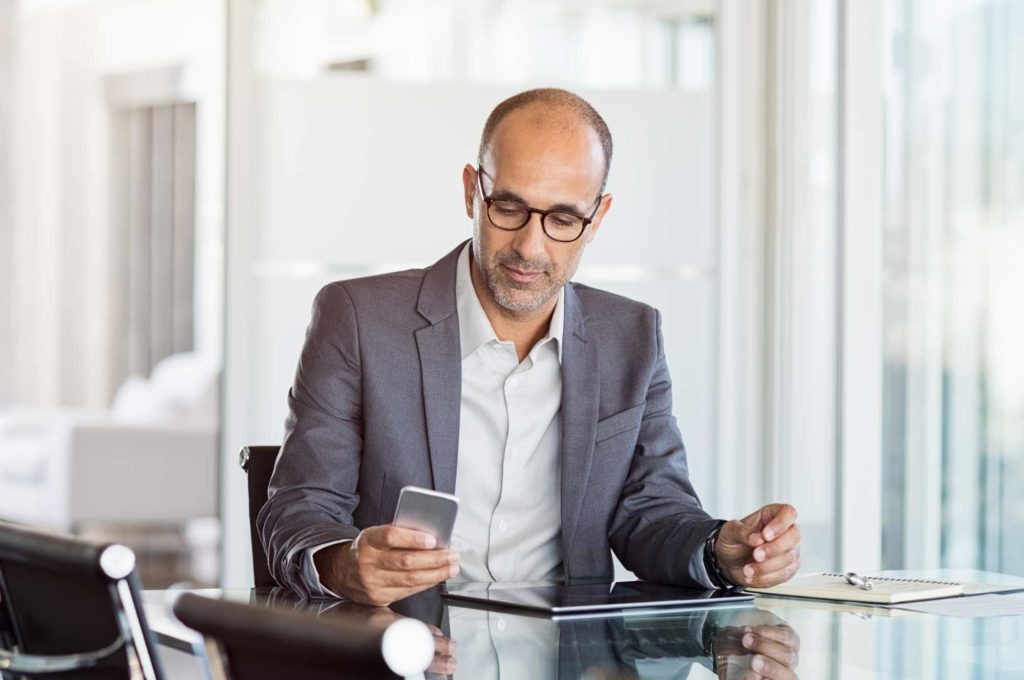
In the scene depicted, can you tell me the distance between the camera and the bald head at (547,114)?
7.01ft

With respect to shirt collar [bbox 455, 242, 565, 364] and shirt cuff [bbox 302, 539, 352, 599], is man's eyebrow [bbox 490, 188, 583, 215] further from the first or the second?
shirt cuff [bbox 302, 539, 352, 599]

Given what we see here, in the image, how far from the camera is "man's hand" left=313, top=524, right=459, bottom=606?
5.17 feet

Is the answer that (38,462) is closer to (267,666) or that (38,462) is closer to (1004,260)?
(1004,260)

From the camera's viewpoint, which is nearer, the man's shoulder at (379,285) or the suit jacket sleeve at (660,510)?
the suit jacket sleeve at (660,510)

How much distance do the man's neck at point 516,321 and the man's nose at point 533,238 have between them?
0.17m

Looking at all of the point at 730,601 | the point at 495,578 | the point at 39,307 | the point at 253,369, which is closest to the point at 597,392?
the point at 495,578

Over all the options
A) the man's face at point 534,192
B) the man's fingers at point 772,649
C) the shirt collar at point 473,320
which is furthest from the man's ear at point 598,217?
the man's fingers at point 772,649

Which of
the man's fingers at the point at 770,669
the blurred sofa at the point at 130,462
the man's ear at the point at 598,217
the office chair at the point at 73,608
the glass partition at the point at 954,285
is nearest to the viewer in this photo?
the office chair at the point at 73,608

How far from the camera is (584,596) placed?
1.80 m

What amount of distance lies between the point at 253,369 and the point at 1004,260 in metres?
2.00

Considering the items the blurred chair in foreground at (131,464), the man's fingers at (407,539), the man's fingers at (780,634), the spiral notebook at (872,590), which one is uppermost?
the man's fingers at (407,539)

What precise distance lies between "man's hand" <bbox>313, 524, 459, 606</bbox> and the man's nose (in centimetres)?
57

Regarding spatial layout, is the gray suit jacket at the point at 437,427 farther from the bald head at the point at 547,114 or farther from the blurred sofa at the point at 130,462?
the blurred sofa at the point at 130,462

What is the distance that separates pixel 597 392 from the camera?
221 cm
